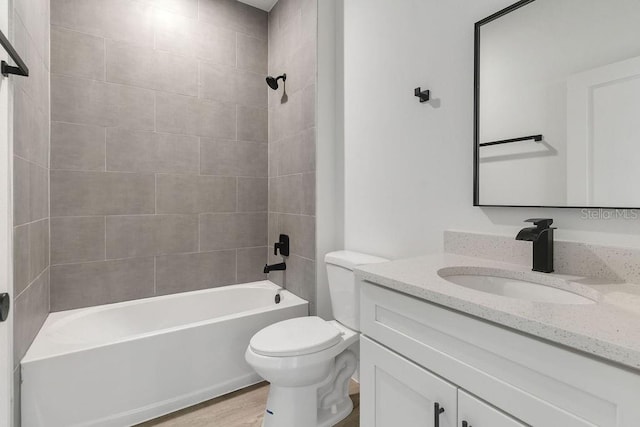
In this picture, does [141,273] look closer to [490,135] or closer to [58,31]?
[58,31]

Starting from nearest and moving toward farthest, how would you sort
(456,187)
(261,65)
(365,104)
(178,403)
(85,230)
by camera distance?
(456,187), (178,403), (365,104), (85,230), (261,65)

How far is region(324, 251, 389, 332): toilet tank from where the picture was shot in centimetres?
169

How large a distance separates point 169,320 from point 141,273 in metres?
0.39

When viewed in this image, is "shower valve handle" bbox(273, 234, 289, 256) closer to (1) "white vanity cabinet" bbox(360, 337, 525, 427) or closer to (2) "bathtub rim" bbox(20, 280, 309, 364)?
(2) "bathtub rim" bbox(20, 280, 309, 364)

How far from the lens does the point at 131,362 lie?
1.59 m

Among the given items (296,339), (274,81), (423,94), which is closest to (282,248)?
(296,339)

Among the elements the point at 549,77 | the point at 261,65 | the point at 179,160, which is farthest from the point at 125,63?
the point at 549,77

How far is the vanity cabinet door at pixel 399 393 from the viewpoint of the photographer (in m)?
0.78

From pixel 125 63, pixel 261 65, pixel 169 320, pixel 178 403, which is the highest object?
pixel 261 65

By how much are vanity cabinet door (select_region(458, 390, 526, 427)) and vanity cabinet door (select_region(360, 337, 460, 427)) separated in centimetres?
2

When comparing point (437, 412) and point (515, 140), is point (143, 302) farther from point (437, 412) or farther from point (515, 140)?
point (515, 140)

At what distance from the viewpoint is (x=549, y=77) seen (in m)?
1.07

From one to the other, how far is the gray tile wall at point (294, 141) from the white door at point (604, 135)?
1.39 metres

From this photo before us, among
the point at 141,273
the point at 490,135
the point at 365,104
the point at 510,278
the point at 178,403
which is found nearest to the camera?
the point at 510,278
